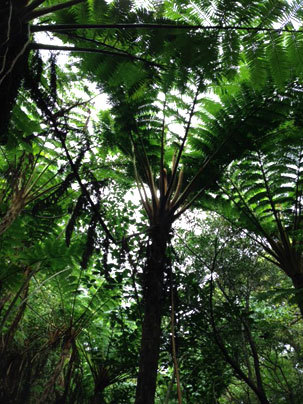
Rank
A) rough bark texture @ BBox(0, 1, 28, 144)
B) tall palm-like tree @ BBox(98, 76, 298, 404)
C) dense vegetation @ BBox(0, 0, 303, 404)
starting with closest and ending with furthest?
rough bark texture @ BBox(0, 1, 28, 144) < dense vegetation @ BBox(0, 0, 303, 404) < tall palm-like tree @ BBox(98, 76, 298, 404)

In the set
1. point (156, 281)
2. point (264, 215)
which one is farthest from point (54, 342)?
point (264, 215)

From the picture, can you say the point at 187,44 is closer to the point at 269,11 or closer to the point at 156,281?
the point at 269,11

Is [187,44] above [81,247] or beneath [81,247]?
above

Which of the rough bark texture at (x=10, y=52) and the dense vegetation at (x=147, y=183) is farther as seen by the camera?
the dense vegetation at (x=147, y=183)

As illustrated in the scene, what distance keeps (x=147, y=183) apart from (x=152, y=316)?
138 centimetres

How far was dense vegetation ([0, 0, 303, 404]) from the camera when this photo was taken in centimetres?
175

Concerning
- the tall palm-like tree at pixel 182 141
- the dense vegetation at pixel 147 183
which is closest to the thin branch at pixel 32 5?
the dense vegetation at pixel 147 183

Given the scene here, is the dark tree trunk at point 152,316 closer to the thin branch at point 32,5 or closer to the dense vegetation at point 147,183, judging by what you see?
the dense vegetation at point 147,183

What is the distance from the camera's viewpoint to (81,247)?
275cm

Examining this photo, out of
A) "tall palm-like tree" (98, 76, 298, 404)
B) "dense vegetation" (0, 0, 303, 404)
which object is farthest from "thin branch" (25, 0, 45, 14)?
"tall palm-like tree" (98, 76, 298, 404)

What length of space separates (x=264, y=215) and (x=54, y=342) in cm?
329

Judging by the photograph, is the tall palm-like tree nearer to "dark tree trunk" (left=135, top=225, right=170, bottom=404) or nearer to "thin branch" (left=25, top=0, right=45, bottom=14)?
"dark tree trunk" (left=135, top=225, right=170, bottom=404)

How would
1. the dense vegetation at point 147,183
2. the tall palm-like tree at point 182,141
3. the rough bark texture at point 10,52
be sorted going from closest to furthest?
the rough bark texture at point 10,52 → the dense vegetation at point 147,183 → the tall palm-like tree at point 182,141

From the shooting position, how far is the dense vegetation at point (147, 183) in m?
1.75
